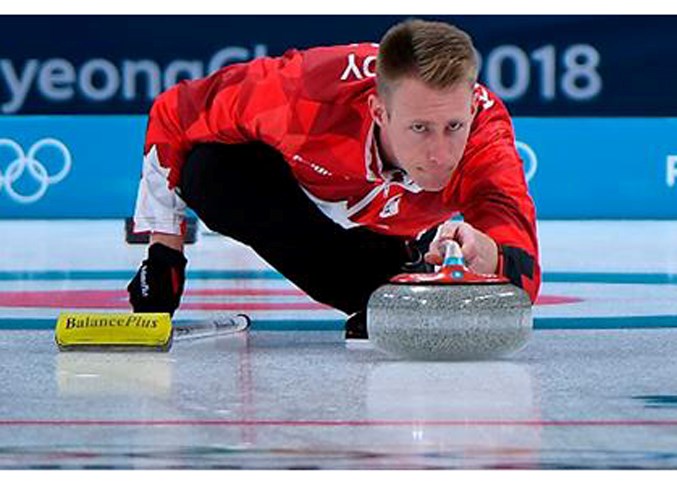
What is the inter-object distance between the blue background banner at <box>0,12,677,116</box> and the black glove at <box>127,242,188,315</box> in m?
5.79

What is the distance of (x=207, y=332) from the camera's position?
4418mm

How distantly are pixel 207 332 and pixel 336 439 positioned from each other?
1751 mm

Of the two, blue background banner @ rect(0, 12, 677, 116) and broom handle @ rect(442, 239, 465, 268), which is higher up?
blue background banner @ rect(0, 12, 677, 116)

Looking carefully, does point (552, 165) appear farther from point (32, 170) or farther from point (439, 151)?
point (439, 151)

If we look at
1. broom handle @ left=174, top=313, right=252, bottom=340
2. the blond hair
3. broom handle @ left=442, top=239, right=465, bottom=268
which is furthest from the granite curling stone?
broom handle @ left=174, top=313, right=252, bottom=340

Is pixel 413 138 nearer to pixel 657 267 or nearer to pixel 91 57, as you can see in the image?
pixel 657 267

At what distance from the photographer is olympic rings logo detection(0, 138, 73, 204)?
394 inches

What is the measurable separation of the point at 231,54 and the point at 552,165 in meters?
1.77

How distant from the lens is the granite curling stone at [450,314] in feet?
11.7

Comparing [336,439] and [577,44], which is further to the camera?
[577,44]

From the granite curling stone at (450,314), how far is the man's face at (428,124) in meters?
0.19

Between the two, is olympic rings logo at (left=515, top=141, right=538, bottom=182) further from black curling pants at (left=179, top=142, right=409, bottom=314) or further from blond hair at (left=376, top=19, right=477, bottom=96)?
blond hair at (left=376, top=19, right=477, bottom=96)

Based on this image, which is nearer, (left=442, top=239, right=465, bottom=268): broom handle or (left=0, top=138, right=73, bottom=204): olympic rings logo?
(left=442, top=239, right=465, bottom=268): broom handle
